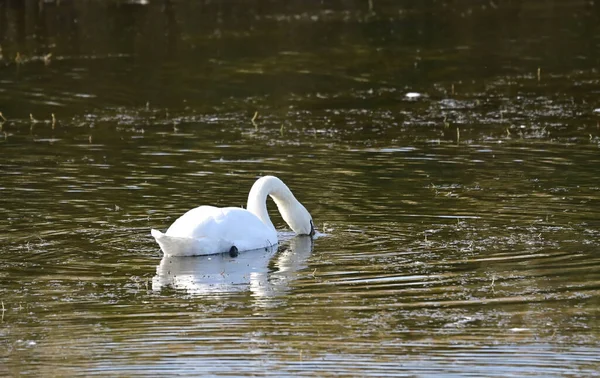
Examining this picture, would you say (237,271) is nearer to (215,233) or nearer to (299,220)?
(215,233)

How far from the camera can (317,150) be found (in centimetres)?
1747

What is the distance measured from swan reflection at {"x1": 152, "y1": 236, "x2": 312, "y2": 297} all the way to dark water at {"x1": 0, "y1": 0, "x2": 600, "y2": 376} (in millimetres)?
41

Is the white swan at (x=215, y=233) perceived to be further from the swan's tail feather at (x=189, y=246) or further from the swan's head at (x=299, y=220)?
the swan's head at (x=299, y=220)

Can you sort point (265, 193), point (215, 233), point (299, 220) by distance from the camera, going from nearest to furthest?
point (215, 233) → point (299, 220) → point (265, 193)

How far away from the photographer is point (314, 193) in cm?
1455

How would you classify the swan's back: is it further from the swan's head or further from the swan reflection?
the swan's head

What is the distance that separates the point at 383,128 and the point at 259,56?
8085mm

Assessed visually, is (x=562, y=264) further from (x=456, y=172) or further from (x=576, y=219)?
(x=456, y=172)

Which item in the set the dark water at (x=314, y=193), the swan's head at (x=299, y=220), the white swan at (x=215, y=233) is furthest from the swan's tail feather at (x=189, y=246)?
the swan's head at (x=299, y=220)

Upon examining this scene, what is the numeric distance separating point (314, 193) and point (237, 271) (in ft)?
12.1

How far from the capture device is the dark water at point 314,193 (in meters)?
8.29

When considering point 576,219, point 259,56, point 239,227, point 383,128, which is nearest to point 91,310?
point 239,227

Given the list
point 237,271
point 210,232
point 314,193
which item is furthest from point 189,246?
point 314,193

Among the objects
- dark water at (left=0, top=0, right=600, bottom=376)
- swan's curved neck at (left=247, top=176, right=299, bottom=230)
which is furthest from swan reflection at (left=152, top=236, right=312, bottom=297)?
swan's curved neck at (left=247, top=176, right=299, bottom=230)
